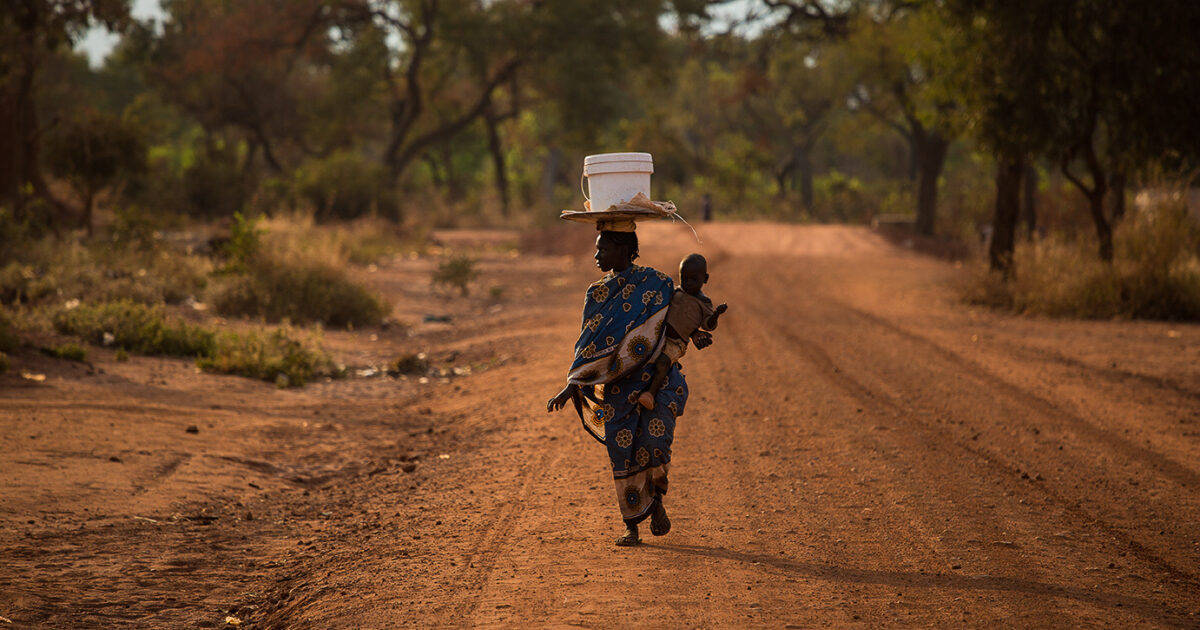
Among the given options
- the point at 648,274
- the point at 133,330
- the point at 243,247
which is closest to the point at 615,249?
the point at 648,274

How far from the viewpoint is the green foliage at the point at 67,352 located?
9062mm

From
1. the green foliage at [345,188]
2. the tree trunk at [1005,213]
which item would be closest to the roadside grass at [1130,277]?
the tree trunk at [1005,213]

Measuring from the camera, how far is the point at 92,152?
1756 cm

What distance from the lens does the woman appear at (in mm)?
4645

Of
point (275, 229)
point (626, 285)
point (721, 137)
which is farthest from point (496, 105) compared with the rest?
point (626, 285)

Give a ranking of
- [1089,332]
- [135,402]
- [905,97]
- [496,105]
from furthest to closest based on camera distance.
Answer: [496,105]
[905,97]
[1089,332]
[135,402]

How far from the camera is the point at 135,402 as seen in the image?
26.3ft

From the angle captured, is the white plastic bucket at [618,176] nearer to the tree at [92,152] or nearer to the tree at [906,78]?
the tree at [906,78]

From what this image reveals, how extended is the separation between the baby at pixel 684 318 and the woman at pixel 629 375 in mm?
50

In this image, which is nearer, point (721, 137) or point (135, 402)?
point (135, 402)

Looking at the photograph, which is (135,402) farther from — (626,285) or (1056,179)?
(1056,179)

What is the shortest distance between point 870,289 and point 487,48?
18992 mm

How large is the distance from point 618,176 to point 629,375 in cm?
92

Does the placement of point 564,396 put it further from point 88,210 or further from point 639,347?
point 88,210
